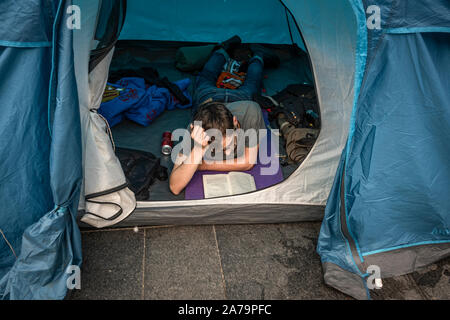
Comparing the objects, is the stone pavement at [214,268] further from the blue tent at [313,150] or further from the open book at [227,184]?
the open book at [227,184]

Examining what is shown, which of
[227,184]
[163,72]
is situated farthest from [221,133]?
[163,72]

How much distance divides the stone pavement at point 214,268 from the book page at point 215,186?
0.23 m

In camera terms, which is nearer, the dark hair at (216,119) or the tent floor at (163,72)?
the dark hair at (216,119)

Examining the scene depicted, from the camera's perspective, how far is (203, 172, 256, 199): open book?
7.03 feet

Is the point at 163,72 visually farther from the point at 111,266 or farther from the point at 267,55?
the point at 111,266

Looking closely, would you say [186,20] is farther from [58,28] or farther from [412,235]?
[412,235]

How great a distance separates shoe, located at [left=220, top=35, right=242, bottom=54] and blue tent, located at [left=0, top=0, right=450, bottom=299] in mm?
1585

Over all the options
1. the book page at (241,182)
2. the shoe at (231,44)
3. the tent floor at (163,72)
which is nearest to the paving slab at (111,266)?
the book page at (241,182)

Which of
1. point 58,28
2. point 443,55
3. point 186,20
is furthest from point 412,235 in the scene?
point 186,20

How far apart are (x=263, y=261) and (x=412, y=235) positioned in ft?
2.71

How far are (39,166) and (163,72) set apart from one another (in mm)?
2125

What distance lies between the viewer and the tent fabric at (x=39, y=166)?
4.77 feet

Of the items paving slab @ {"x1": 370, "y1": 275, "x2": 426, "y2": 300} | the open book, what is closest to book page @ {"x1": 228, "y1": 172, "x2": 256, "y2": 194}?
the open book

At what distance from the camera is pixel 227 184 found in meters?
2.21
